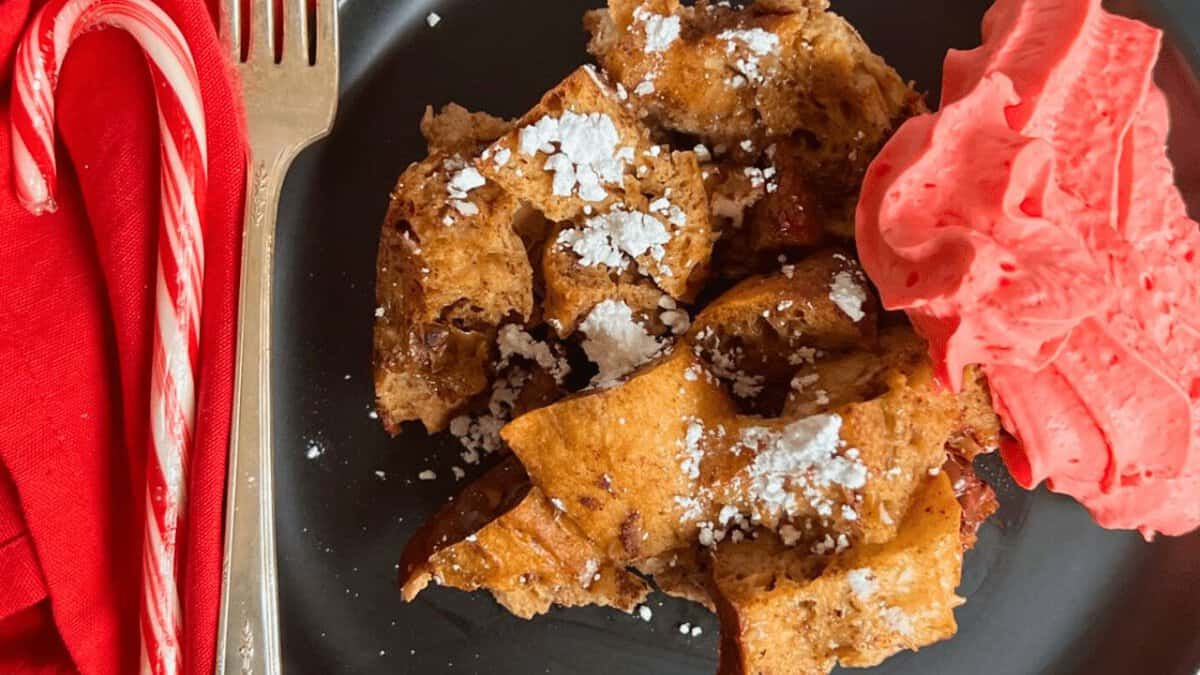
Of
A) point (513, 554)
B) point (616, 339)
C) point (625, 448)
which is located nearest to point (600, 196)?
point (616, 339)

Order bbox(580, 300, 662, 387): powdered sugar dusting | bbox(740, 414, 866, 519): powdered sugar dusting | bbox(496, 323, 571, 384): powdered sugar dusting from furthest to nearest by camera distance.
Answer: bbox(496, 323, 571, 384): powdered sugar dusting → bbox(580, 300, 662, 387): powdered sugar dusting → bbox(740, 414, 866, 519): powdered sugar dusting

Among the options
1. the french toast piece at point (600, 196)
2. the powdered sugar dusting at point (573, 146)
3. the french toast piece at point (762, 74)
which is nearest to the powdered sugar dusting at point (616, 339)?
the french toast piece at point (600, 196)

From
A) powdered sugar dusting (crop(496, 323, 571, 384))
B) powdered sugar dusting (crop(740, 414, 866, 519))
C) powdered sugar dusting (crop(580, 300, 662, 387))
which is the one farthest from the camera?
powdered sugar dusting (crop(496, 323, 571, 384))

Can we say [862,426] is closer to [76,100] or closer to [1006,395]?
[1006,395]

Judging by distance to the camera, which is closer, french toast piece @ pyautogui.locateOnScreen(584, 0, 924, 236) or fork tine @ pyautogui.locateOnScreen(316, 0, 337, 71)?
french toast piece @ pyautogui.locateOnScreen(584, 0, 924, 236)

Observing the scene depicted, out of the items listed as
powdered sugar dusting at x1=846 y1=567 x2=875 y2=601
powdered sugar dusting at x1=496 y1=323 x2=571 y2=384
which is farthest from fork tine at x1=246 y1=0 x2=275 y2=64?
powdered sugar dusting at x1=846 y1=567 x2=875 y2=601

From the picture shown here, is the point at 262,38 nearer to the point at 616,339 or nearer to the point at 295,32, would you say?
the point at 295,32

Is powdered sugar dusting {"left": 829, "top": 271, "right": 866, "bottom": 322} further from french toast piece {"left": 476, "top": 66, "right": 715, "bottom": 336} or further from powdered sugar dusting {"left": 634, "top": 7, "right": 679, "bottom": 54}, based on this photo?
Result: powdered sugar dusting {"left": 634, "top": 7, "right": 679, "bottom": 54}

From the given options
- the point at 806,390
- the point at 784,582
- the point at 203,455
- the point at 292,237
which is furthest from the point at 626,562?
the point at 292,237
